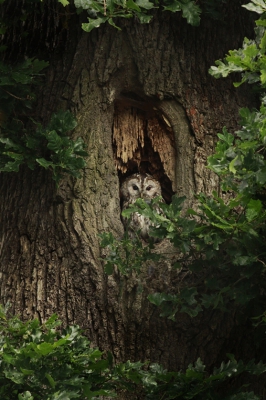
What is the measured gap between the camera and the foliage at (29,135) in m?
3.52

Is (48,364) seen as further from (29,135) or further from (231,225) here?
(29,135)

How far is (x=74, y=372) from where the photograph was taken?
317 cm

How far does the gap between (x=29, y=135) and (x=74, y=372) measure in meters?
1.11

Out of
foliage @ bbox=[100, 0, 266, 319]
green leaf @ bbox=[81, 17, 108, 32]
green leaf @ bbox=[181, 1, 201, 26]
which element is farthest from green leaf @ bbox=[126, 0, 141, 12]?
foliage @ bbox=[100, 0, 266, 319]

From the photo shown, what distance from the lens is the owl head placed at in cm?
446

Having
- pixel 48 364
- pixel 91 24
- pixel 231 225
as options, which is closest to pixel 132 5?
pixel 91 24

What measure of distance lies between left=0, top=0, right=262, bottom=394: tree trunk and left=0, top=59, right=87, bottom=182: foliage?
0.13 metres

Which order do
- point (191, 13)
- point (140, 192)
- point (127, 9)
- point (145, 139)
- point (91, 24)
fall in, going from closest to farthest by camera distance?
point (91, 24), point (127, 9), point (191, 13), point (145, 139), point (140, 192)

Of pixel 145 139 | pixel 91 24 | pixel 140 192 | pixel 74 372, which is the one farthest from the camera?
pixel 140 192

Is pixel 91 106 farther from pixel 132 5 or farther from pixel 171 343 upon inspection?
pixel 171 343

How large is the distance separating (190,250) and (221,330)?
0.41 m

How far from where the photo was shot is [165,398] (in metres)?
3.36

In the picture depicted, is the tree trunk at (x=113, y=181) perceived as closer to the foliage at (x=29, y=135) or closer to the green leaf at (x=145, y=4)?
the foliage at (x=29, y=135)

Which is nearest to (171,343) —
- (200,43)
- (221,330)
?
(221,330)
